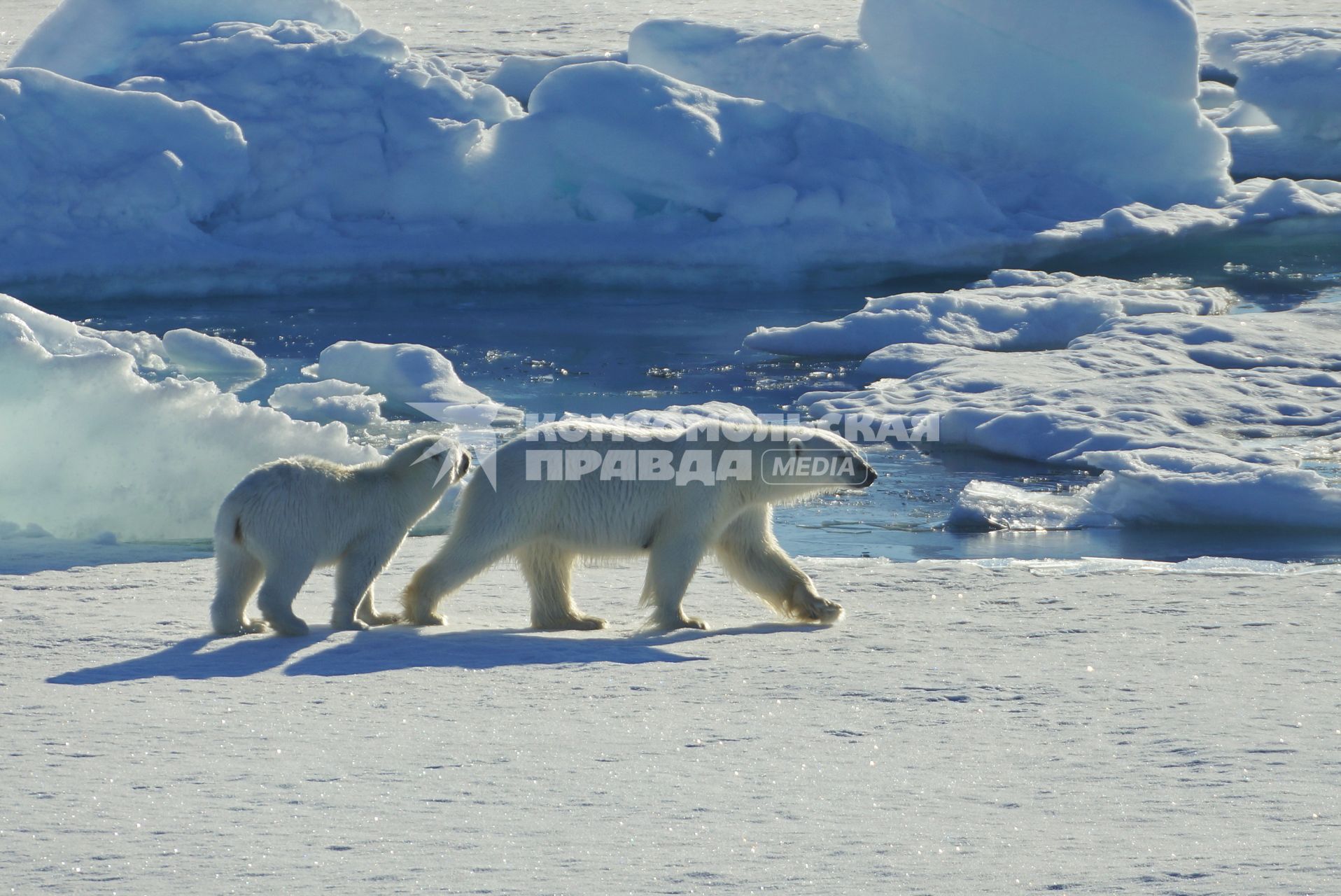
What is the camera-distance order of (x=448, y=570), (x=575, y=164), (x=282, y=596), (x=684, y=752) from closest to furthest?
1. (x=684, y=752)
2. (x=282, y=596)
3. (x=448, y=570)
4. (x=575, y=164)

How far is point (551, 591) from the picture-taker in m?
5.60

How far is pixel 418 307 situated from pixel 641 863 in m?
12.7

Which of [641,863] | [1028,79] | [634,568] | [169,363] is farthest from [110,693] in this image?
[1028,79]

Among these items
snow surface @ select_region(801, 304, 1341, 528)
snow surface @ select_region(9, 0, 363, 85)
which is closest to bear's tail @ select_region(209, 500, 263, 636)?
snow surface @ select_region(801, 304, 1341, 528)

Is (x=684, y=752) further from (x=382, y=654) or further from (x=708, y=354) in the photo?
(x=708, y=354)

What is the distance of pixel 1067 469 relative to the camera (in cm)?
965

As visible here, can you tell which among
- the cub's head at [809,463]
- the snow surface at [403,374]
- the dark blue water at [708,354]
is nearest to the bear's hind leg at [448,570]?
the cub's head at [809,463]

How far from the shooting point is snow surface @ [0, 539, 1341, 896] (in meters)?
3.10

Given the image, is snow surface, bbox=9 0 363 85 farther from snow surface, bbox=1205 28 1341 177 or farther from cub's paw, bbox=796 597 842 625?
snow surface, bbox=1205 28 1341 177

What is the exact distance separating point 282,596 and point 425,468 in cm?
72

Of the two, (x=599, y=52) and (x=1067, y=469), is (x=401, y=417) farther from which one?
(x=599, y=52)

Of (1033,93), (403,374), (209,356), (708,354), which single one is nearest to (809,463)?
(403,374)

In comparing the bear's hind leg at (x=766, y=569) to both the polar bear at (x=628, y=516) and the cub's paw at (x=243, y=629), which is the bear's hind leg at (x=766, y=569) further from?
the cub's paw at (x=243, y=629)

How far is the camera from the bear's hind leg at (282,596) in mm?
5121
